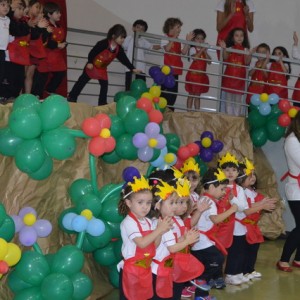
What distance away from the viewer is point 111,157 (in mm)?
6602

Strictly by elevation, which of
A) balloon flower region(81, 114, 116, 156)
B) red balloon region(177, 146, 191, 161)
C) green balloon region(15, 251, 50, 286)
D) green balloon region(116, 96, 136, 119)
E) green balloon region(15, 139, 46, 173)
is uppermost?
green balloon region(116, 96, 136, 119)

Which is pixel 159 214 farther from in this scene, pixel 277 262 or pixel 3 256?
pixel 277 262

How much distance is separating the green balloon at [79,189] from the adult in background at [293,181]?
2.15 m

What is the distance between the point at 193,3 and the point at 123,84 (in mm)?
1651

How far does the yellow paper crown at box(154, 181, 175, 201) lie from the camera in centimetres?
540

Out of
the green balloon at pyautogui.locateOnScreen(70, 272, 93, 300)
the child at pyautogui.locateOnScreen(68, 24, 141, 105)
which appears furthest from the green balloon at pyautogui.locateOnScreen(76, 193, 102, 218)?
the child at pyautogui.locateOnScreen(68, 24, 141, 105)

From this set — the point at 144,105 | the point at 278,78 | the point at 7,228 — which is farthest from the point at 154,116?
the point at 278,78

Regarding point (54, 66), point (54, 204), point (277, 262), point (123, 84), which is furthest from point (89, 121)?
point (123, 84)

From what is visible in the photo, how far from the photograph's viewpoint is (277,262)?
7840mm

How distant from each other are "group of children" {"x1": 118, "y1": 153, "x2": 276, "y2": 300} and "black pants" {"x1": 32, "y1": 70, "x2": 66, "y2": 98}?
6.09ft

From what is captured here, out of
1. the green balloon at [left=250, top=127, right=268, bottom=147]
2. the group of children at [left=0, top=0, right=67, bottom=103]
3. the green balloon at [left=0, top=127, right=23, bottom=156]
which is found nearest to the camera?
the green balloon at [left=0, top=127, right=23, bottom=156]

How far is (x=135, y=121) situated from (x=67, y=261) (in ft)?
4.75

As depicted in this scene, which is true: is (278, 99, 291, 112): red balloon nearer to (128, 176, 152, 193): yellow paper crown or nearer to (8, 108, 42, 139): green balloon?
(128, 176, 152, 193): yellow paper crown

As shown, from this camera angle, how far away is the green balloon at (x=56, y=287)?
522 centimetres
